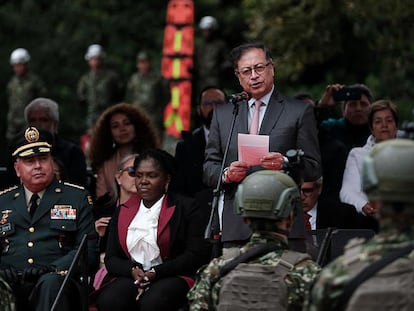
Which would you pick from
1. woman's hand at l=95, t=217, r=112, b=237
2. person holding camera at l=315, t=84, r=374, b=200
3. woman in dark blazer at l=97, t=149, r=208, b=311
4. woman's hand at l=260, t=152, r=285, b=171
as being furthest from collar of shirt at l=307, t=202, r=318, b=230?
woman's hand at l=260, t=152, r=285, b=171

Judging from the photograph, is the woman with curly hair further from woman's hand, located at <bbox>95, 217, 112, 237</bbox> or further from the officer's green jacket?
the officer's green jacket

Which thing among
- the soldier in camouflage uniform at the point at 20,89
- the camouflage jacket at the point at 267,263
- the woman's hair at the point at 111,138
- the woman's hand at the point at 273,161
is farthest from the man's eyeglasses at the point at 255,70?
the soldier in camouflage uniform at the point at 20,89

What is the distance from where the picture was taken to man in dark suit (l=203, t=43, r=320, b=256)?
30.7ft

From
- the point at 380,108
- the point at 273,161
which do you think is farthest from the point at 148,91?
the point at 273,161

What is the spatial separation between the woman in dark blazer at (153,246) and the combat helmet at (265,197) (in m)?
2.58

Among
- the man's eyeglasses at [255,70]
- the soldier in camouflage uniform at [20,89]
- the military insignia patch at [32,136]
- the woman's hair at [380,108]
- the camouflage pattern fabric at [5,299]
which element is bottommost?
the camouflage pattern fabric at [5,299]

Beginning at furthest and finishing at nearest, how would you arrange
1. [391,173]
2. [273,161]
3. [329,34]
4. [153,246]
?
1. [329,34]
2. [153,246]
3. [273,161]
4. [391,173]

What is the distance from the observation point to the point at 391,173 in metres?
6.47

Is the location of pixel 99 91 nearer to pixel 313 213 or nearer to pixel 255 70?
pixel 313 213

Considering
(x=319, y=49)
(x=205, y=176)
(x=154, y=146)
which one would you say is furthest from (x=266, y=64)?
(x=319, y=49)

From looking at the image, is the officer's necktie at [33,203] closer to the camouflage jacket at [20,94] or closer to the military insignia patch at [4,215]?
the military insignia patch at [4,215]

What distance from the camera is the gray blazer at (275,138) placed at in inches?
368

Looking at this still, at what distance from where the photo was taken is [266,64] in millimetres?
9477

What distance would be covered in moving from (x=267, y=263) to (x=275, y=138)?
2142mm
